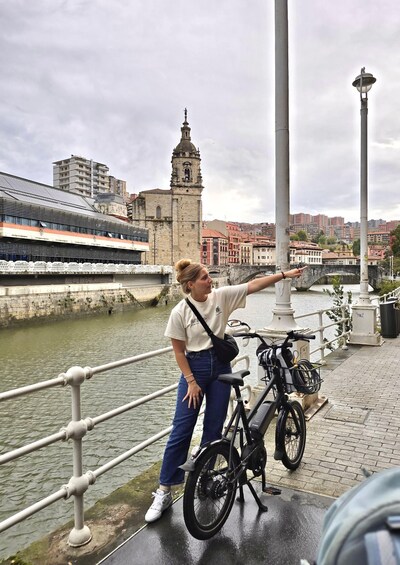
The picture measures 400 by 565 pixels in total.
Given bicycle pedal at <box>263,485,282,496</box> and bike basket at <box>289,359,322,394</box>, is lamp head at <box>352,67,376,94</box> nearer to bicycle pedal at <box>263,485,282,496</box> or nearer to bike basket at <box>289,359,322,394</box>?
bike basket at <box>289,359,322,394</box>

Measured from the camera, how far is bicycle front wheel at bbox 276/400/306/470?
2961mm

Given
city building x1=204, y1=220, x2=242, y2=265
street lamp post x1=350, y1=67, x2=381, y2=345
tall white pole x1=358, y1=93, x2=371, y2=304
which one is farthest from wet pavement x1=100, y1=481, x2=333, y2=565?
city building x1=204, y1=220, x2=242, y2=265

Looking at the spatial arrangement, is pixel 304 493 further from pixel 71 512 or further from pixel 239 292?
pixel 71 512

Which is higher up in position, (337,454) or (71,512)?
(337,454)

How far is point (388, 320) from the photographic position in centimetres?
941

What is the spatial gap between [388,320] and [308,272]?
154ft

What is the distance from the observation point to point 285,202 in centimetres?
434

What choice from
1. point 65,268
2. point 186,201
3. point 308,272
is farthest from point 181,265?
point 186,201

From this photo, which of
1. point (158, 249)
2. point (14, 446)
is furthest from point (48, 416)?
point (158, 249)

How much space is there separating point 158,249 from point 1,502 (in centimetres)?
5814

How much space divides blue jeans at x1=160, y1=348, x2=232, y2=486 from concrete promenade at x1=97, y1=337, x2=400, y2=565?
316mm

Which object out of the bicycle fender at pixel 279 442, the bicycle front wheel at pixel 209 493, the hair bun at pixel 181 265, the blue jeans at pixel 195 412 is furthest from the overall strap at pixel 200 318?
the bicycle fender at pixel 279 442

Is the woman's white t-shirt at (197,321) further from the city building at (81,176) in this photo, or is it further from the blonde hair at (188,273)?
the city building at (81,176)

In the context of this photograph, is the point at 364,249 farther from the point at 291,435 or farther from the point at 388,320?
the point at 291,435
